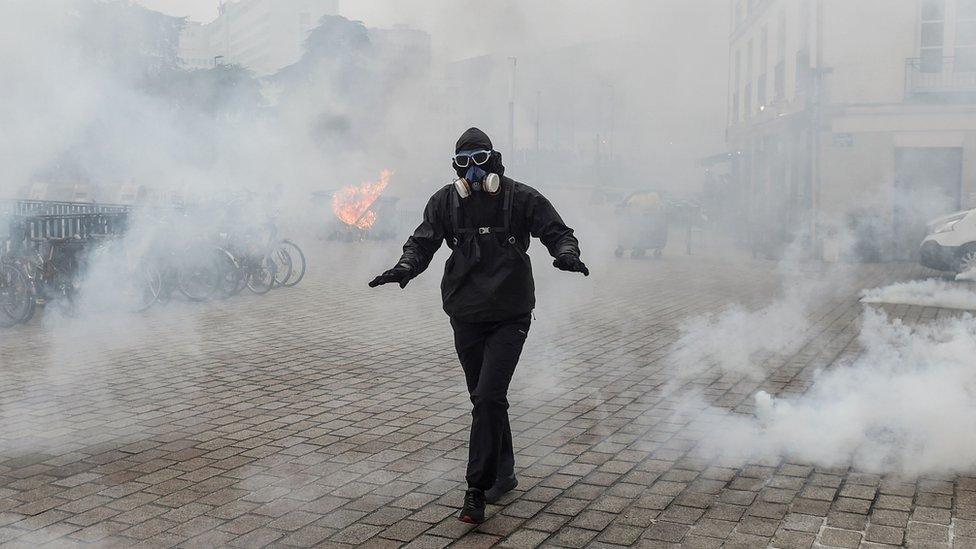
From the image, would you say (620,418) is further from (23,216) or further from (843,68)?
(23,216)

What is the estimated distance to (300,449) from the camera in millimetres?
5094

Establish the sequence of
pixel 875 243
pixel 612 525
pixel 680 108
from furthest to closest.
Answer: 1. pixel 875 243
2. pixel 680 108
3. pixel 612 525

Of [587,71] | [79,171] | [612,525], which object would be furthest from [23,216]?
[612,525]

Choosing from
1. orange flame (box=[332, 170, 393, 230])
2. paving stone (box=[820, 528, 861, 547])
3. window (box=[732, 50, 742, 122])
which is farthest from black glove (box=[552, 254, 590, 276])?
orange flame (box=[332, 170, 393, 230])

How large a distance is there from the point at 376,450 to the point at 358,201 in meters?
14.8

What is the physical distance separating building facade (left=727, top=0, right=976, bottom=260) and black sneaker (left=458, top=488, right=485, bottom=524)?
4.11 meters

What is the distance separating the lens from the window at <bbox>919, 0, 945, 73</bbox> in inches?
230

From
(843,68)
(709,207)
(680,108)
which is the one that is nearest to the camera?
(843,68)

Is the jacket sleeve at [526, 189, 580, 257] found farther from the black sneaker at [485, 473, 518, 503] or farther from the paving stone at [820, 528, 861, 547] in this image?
the paving stone at [820, 528, 861, 547]

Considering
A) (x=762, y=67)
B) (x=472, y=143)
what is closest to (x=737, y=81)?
(x=762, y=67)

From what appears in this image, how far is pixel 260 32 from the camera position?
13.1 meters

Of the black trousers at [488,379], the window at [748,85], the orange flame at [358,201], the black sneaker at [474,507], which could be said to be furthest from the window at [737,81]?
the black sneaker at [474,507]

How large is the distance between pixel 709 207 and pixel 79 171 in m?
21.9

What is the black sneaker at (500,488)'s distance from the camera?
166 inches
